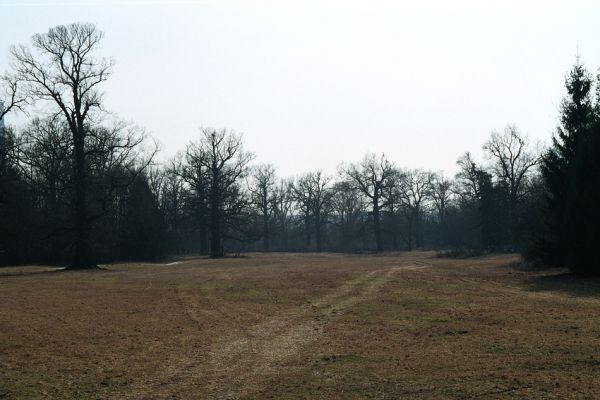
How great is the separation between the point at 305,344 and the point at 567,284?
1582 centimetres

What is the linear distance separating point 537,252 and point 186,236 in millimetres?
62645

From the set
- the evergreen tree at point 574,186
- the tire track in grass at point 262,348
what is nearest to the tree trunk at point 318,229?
the evergreen tree at point 574,186

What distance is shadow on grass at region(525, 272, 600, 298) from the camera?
67.0ft

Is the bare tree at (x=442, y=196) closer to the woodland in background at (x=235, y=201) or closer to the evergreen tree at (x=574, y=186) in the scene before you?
the woodland in background at (x=235, y=201)

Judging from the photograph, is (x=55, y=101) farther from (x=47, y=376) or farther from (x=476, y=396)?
(x=476, y=396)

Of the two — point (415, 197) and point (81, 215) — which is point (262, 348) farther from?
point (415, 197)

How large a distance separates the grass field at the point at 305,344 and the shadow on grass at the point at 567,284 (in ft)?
1.04

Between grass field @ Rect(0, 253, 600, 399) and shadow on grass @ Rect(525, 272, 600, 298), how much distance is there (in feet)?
1.04

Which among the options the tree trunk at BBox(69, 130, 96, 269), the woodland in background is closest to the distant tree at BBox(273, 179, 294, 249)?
the woodland in background

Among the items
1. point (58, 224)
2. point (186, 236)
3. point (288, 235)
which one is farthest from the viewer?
point (288, 235)

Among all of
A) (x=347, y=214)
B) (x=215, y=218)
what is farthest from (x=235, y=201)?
(x=347, y=214)

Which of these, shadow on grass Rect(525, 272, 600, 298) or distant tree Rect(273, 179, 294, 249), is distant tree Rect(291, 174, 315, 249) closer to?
distant tree Rect(273, 179, 294, 249)

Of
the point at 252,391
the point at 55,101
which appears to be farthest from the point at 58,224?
the point at 252,391

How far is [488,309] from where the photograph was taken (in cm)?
1627
